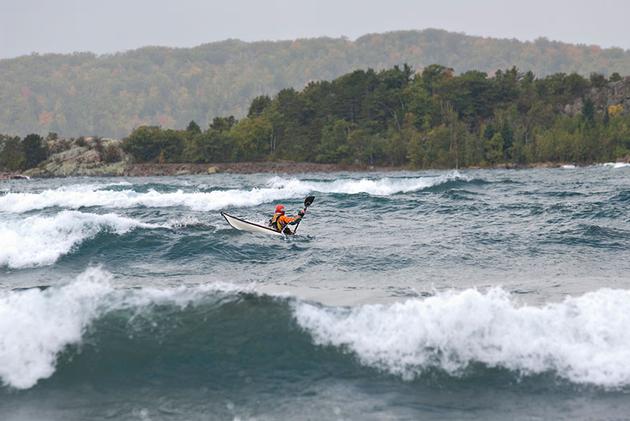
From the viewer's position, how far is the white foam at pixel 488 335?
8953 mm

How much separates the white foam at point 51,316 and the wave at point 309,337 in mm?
15

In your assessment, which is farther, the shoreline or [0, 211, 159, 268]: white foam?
the shoreline

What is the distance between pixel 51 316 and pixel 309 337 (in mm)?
3781

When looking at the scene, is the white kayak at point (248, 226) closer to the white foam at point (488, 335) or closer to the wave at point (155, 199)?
the wave at point (155, 199)

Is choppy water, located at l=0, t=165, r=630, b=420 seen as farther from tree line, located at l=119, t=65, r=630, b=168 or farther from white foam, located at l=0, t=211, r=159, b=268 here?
tree line, located at l=119, t=65, r=630, b=168

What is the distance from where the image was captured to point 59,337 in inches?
399

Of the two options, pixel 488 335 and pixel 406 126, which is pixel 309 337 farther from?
pixel 406 126

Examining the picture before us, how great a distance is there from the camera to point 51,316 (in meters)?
10.4

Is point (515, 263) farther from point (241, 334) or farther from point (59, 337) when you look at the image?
point (59, 337)

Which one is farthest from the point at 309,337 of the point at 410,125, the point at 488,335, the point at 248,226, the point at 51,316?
the point at 410,125

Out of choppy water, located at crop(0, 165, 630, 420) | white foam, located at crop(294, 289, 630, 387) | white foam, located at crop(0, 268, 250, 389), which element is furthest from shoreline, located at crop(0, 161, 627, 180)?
white foam, located at crop(294, 289, 630, 387)

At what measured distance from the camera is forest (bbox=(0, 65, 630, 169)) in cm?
11444

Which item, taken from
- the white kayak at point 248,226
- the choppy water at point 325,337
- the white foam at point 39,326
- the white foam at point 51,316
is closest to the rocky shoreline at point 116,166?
the white kayak at point 248,226

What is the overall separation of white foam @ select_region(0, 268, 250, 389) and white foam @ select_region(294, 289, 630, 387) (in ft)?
8.20
